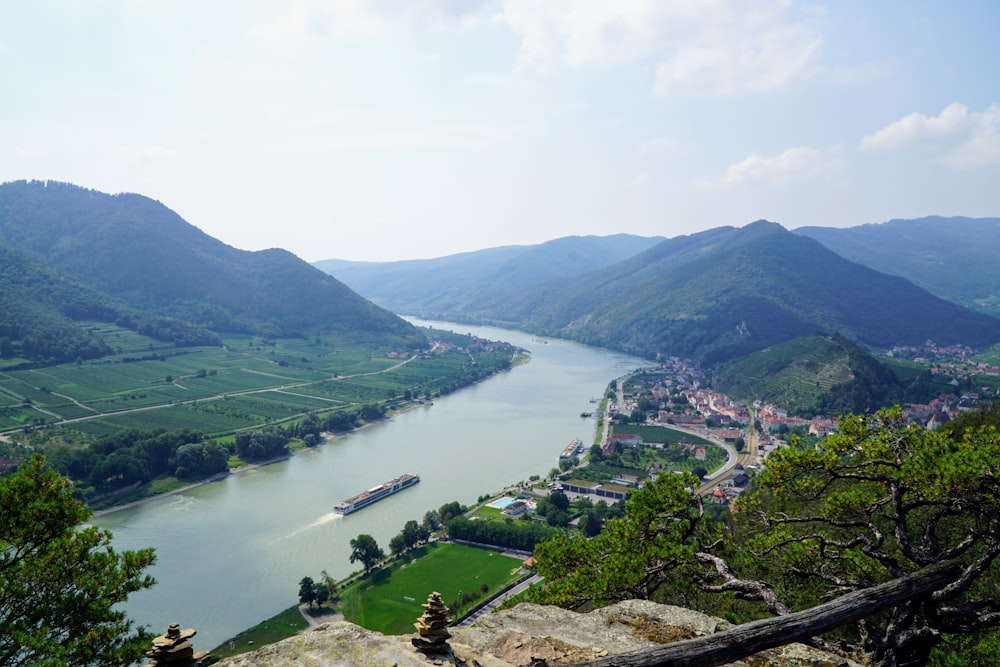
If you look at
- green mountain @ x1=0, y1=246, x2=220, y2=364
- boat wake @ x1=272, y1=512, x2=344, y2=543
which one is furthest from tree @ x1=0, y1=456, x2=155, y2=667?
green mountain @ x1=0, y1=246, x2=220, y2=364

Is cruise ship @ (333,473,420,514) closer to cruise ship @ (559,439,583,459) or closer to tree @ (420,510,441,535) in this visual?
tree @ (420,510,441,535)

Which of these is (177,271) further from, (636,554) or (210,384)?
(636,554)

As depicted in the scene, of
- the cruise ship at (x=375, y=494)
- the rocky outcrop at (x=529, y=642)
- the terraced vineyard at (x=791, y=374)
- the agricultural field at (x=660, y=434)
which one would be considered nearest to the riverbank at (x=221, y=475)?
the cruise ship at (x=375, y=494)

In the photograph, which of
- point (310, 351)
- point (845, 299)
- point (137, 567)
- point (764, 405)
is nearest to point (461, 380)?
point (310, 351)

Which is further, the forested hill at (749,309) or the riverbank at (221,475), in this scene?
the forested hill at (749,309)

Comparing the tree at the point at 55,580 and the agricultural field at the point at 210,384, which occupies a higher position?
the tree at the point at 55,580

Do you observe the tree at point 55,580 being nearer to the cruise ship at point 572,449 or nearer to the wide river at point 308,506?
the wide river at point 308,506
